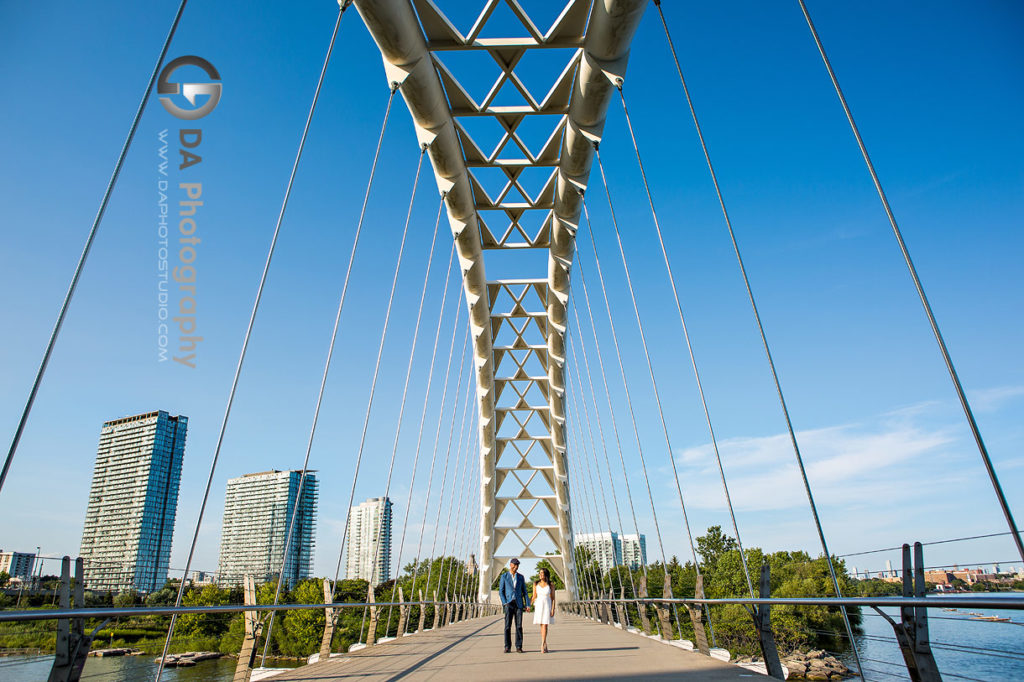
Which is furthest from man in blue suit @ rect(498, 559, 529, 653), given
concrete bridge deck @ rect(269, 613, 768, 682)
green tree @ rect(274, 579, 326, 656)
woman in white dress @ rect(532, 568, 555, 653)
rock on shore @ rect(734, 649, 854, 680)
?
green tree @ rect(274, 579, 326, 656)

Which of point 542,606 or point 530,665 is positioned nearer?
point 530,665

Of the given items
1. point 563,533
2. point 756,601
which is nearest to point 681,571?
point 563,533

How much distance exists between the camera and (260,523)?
7806 cm

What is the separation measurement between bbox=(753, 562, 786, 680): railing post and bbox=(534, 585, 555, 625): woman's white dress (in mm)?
4934

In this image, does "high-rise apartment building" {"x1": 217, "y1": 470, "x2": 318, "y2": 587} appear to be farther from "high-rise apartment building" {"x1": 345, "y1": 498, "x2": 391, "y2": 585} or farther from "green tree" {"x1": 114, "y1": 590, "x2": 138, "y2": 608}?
"green tree" {"x1": 114, "y1": 590, "x2": 138, "y2": 608}

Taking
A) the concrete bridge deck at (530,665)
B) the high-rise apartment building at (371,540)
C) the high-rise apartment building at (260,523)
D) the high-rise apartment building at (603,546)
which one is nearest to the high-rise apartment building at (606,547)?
the high-rise apartment building at (603,546)

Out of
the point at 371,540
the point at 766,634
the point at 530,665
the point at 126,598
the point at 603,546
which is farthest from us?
the point at 371,540

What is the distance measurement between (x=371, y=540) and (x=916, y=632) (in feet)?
472

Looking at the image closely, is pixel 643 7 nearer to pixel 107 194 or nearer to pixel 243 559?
pixel 107 194

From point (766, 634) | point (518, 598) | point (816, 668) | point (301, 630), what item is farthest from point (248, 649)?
point (301, 630)

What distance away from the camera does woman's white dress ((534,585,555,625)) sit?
32.5 ft

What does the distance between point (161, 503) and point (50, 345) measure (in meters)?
32.6

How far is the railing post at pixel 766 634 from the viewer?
16.8 ft

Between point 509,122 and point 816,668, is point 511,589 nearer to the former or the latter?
point 509,122
